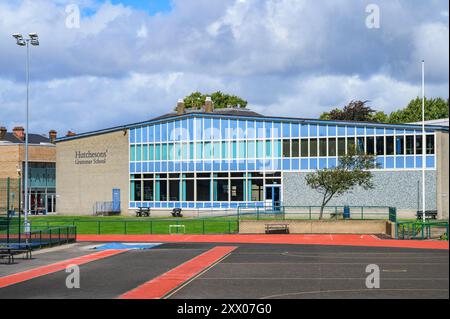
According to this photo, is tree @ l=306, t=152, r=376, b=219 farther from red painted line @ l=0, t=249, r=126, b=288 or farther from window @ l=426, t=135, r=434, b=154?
red painted line @ l=0, t=249, r=126, b=288

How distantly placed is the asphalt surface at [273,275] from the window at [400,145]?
2262 centimetres

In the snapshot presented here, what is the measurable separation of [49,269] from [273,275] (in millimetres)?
9150

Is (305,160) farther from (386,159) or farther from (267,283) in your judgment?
(267,283)

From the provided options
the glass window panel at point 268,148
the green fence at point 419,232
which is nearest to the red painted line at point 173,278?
the green fence at point 419,232

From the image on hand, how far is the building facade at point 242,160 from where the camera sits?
5678 centimetres

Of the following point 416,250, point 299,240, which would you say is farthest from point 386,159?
point 416,250

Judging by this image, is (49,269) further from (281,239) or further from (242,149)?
(242,149)

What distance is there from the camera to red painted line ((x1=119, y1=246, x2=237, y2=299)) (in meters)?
20.4

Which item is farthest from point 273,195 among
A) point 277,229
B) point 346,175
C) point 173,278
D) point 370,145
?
point 173,278

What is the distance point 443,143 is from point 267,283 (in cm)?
3579

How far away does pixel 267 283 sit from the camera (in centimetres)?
2259

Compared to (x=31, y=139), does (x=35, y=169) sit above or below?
below

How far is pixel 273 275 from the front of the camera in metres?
24.9

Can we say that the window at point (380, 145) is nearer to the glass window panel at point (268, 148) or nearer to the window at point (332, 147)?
the window at point (332, 147)
